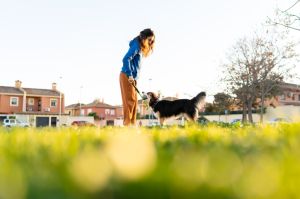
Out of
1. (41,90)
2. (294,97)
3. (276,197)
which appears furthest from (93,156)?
(294,97)

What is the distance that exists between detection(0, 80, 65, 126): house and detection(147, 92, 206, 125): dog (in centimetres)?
5850

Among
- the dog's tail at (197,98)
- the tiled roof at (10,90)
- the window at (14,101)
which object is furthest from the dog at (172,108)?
the tiled roof at (10,90)

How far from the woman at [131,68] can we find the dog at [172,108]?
11.1 feet

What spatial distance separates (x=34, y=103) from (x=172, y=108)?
6511 cm

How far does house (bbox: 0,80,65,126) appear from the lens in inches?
2719

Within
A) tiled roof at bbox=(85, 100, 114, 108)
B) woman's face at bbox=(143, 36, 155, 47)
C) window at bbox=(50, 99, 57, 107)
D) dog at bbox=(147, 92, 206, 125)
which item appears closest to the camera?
woman's face at bbox=(143, 36, 155, 47)

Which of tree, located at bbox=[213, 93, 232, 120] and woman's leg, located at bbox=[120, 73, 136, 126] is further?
tree, located at bbox=[213, 93, 232, 120]

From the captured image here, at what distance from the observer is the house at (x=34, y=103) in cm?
6906

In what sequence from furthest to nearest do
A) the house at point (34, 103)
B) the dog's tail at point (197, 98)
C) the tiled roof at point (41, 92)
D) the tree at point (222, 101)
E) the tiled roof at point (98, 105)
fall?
the tiled roof at point (98, 105) < the tiled roof at point (41, 92) < the house at point (34, 103) < the tree at point (222, 101) < the dog's tail at point (197, 98)

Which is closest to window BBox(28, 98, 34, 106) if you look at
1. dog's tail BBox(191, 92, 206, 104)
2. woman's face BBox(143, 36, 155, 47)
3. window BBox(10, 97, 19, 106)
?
window BBox(10, 97, 19, 106)

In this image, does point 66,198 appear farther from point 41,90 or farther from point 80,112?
point 80,112

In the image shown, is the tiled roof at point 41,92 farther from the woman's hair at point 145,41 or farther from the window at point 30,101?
the woman's hair at point 145,41

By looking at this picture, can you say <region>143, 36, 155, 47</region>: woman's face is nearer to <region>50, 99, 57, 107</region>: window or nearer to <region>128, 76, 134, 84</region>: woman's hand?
<region>128, 76, 134, 84</region>: woman's hand

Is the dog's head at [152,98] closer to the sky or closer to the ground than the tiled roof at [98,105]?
closer to the ground
